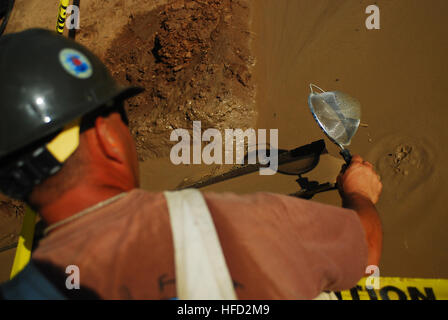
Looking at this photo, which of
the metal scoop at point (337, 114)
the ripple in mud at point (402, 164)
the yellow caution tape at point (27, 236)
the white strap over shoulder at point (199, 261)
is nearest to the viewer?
the white strap over shoulder at point (199, 261)

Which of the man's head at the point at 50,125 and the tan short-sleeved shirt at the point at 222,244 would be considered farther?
the man's head at the point at 50,125

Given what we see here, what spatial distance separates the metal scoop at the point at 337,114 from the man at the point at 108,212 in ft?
4.07

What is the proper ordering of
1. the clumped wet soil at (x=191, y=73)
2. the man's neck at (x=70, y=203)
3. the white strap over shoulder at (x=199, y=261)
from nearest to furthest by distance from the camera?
the white strap over shoulder at (x=199, y=261) < the man's neck at (x=70, y=203) < the clumped wet soil at (x=191, y=73)

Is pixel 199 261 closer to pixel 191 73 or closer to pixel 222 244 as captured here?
pixel 222 244

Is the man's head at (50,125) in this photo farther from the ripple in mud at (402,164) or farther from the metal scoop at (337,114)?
the ripple in mud at (402,164)

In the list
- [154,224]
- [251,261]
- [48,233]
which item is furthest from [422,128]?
[48,233]

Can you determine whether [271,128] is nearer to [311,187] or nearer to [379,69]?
[311,187]

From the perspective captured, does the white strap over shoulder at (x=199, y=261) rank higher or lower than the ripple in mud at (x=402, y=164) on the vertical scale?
higher

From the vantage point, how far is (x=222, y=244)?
1065 mm

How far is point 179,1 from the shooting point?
4.75 meters

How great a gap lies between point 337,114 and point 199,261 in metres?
1.97

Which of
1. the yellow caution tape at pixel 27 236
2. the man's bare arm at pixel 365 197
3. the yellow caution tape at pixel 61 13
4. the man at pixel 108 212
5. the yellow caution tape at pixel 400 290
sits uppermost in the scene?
the yellow caution tape at pixel 61 13

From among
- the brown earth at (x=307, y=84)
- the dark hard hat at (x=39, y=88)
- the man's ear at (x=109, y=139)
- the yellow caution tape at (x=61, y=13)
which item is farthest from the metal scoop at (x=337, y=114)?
the yellow caution tape at (x=61, y=13)

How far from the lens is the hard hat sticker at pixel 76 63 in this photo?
1271 mm
